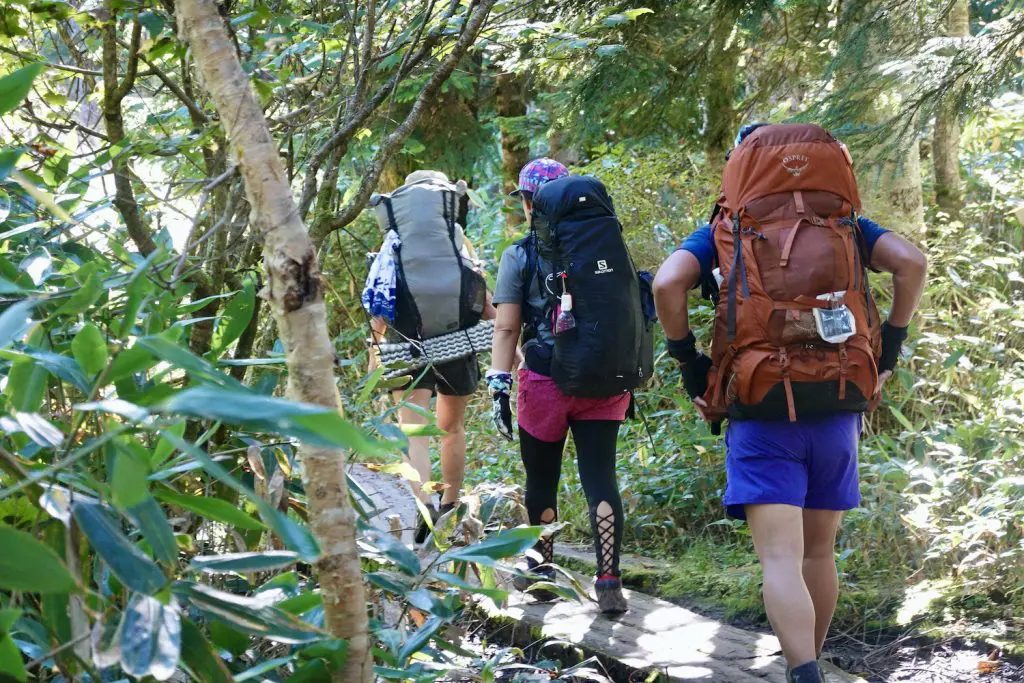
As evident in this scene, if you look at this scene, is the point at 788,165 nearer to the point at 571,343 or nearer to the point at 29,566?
the point at 571,343

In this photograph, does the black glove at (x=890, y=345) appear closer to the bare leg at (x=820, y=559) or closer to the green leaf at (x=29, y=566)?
the bare leg at (x=820, y=559)

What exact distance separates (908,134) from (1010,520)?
2692 mm

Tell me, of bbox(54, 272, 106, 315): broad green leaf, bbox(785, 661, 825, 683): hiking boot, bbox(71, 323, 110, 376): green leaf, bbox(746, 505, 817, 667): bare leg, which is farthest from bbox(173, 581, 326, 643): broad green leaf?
bbox(785, 661, 825, 683): hiking boot

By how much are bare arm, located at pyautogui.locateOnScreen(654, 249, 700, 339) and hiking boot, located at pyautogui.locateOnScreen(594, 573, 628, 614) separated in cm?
176

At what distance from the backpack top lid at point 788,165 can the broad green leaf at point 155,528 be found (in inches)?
110

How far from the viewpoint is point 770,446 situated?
12.8 ft

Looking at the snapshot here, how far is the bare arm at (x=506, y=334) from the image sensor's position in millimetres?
5445

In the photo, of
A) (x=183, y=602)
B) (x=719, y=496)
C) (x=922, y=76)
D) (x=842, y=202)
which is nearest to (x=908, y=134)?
(x=922, y=76)

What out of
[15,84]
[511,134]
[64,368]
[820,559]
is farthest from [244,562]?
[511,134]

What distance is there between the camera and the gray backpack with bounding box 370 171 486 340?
20.4ft

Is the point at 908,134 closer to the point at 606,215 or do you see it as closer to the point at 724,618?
the point at 606,215

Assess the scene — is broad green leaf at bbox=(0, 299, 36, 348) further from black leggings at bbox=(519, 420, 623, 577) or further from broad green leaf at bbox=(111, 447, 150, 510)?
black leggings at bbox=(519, 420, 623, 577)

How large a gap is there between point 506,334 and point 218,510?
12.3 feet

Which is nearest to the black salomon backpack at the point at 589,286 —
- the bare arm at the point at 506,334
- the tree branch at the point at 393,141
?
the bare arm at the point at 506,334
